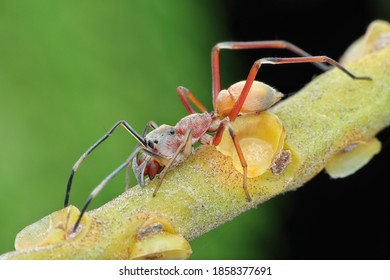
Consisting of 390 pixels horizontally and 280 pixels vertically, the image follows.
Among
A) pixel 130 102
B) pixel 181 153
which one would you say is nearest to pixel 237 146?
pixel 181 153

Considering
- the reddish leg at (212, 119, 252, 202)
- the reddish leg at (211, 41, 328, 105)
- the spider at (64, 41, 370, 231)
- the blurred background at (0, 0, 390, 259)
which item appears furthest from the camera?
the blurred background at (0, 0, 390, 259)

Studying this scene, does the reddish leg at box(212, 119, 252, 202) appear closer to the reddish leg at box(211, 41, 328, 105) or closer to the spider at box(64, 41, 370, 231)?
the spider at box(64, 41, 370, 231)

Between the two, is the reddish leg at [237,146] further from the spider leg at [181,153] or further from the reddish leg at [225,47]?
the reddish leg at [225,47]

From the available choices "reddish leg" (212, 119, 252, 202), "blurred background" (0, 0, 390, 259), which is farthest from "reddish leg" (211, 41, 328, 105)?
"reddish leg" (212, 119, 252, 202)

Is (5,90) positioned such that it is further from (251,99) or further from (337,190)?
(337,190)

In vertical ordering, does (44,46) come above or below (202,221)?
above

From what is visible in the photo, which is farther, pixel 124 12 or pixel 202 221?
pixel 124 12

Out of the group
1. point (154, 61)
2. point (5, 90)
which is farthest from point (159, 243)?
point (154, 61)
